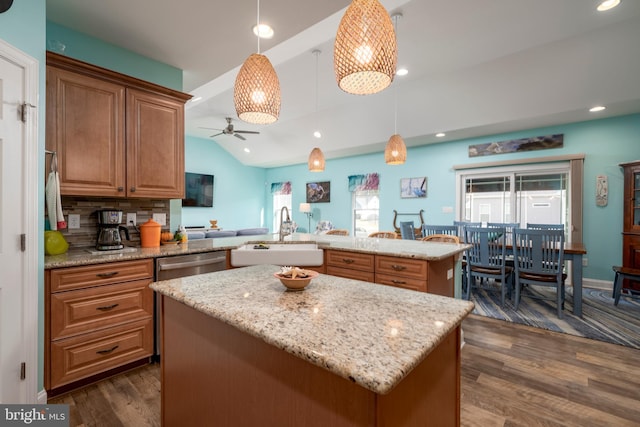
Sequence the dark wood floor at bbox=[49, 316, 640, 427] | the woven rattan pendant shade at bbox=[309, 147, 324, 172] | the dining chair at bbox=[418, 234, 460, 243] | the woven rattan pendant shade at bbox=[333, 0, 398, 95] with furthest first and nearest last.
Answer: the woven rattan pendant shade at bbox=[309, 147, 324, 172] < the dining chair at bbox=[418, 234, 460, 243] < the dark wood floor at bbox=[49, 316, 640, 427] < the woven rattan pendant shade at bbox=[333, 0, 398, 95]

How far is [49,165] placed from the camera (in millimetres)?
2027

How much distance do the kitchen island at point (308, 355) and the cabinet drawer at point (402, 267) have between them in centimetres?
103

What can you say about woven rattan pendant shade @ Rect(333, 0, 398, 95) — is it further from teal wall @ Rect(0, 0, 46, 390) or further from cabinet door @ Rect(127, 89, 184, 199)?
cabinet door @ Rect(127, 89, 184, 199)

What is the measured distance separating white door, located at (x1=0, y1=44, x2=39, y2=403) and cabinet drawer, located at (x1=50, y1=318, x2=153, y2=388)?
0.55 ft

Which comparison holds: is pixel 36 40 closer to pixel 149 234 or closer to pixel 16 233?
pixel 16 233

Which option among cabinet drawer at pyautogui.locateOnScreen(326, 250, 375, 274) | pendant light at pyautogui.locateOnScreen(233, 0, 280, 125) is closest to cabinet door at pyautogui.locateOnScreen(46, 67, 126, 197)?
pendant light at pyautogui.locateOnScreen(233, 0, 280, 125)

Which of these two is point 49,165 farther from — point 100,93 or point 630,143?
point 630,143

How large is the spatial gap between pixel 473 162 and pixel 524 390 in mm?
4375

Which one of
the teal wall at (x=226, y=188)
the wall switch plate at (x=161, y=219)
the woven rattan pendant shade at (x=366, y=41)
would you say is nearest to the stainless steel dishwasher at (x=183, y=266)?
the wall switch plate at (x=161, y=219)

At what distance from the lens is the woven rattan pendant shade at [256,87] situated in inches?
61.2

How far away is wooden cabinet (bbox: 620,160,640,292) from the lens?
3959 mm

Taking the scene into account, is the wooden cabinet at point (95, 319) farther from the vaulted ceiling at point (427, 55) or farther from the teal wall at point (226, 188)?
the teal wall at point (226, 188)

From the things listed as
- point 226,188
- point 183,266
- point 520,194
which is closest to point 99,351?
point 183,266

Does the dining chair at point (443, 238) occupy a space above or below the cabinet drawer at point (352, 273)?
above
